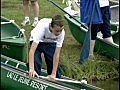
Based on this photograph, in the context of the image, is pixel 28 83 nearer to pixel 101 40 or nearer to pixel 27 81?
pixel 27 81

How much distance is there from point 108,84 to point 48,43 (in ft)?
5.68

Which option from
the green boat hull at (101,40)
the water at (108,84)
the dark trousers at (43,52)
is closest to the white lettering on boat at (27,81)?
the dark trousers at (43,52)

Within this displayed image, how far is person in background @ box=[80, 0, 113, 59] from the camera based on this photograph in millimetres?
8523

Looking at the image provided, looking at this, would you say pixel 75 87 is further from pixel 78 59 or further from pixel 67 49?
pixel 67 49

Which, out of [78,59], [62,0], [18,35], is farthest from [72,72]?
[62,0]

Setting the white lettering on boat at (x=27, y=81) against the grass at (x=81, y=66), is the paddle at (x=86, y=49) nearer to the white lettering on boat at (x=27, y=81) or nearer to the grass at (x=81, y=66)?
the grass at (x=81, y=66)

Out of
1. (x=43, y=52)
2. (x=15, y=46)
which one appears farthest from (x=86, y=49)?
(x=43, y=52)

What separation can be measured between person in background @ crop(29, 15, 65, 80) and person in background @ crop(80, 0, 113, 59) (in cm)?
170

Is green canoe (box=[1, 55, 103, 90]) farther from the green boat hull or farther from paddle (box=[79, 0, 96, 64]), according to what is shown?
the green boat hull

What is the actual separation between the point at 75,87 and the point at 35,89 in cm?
55

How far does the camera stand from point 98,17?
8531 millimetres

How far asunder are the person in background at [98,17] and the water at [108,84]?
2.43ft

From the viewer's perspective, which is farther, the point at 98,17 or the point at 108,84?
the point at 98,17

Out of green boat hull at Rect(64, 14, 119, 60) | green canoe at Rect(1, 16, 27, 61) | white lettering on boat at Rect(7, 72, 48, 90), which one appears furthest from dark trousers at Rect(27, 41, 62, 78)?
green boat hull at Rect(64, 14, 119, 60)
